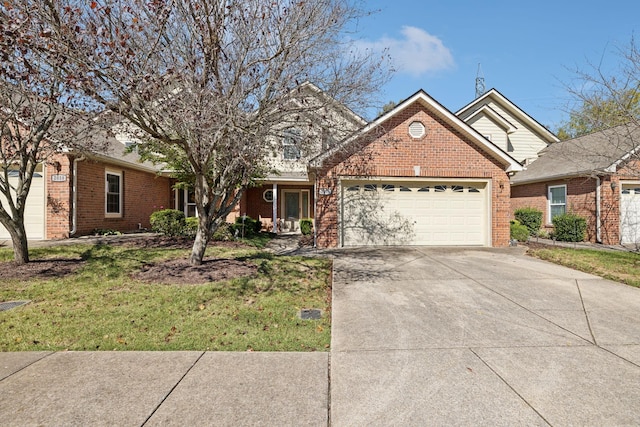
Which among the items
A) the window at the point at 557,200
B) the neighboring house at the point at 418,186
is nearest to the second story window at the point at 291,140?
the neighboring house at the point at 418,186

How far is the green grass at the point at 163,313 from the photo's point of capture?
440 cm

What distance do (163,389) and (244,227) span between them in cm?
1162

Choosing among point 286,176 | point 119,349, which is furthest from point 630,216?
point 119,349

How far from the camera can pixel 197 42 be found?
6.23 m

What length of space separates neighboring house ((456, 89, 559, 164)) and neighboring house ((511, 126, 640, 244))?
4165 mm

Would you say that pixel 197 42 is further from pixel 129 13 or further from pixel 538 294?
pixel 538 294

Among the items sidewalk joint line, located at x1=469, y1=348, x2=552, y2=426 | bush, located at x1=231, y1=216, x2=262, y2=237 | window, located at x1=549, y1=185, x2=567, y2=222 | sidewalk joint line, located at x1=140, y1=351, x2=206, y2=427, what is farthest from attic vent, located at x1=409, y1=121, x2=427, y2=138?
sidewalk joint line, located at x1=140, y1=351, x2=206, y2=427

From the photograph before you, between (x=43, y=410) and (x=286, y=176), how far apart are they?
48.6 feet

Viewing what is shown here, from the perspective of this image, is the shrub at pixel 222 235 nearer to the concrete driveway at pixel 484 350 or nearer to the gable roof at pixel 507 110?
the concrete driveway at pixel 484 350

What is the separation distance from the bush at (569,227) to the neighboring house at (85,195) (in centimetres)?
1694

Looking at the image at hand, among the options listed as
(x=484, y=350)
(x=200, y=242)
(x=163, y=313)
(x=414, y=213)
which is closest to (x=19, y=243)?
(x=200, y=242)

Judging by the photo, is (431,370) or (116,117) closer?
(431,370)

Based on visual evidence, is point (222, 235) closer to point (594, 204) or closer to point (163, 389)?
point (163, 389)

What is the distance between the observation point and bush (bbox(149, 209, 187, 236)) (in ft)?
43.8
